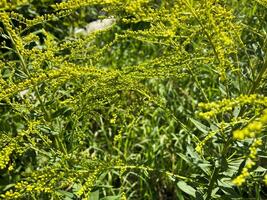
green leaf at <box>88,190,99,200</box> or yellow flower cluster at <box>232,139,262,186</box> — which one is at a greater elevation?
yellow flower cluster at <box>232,139,262,186</box>

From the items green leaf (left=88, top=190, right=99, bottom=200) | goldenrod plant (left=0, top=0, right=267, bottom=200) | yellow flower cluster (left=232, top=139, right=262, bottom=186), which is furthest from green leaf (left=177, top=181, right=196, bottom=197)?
yellow flower cluster (left=232, top=139, right=262, bottom=186)

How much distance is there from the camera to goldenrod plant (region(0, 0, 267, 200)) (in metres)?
2.39

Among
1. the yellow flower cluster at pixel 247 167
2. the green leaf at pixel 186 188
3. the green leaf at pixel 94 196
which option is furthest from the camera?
the green leaf at pixel 94 196

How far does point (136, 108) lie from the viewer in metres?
3.44

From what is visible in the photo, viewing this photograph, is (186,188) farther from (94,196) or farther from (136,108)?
(136,108)

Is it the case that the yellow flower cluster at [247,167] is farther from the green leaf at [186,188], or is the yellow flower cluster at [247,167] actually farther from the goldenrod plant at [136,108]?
the green leaf at [186,188]

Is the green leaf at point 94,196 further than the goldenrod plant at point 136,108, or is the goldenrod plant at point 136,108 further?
the green leaf at point 94,196

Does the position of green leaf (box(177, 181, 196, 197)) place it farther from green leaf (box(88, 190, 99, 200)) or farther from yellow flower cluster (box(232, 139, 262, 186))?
yellow flower cluster (box(232, 139, 262, 186))

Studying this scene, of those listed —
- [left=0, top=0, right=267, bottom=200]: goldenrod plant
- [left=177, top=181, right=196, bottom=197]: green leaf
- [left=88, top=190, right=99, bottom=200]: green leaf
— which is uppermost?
[left=0, top=0, right=267, bottom=200]: goldenrod plant

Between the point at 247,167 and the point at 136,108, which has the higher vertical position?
the point at 247,167

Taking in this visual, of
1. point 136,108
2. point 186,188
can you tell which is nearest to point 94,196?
point 186,188

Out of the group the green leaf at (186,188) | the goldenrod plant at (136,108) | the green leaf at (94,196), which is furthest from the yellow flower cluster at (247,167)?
the green leaf at (94,196)

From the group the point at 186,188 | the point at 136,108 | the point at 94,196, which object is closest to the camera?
the point at 186,188

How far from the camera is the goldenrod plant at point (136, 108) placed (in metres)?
2.39
